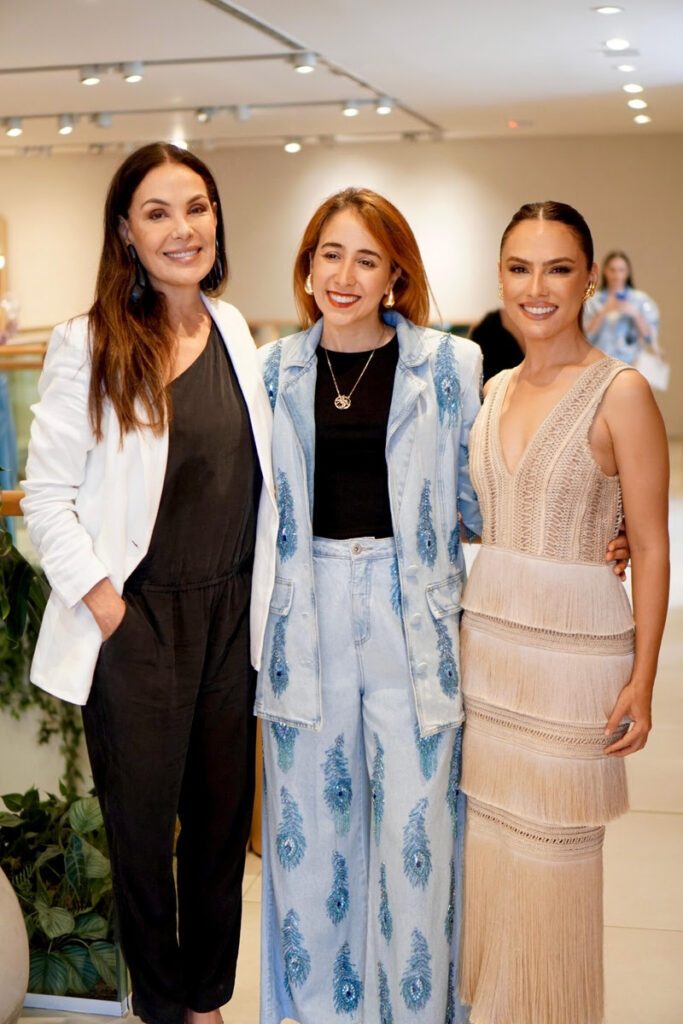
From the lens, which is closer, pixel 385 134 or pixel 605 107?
pixel 605 107

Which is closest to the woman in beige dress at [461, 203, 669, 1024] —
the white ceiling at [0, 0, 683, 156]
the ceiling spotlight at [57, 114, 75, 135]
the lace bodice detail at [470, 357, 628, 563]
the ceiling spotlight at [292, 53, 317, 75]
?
the lace bodice detail at [470, 357, 628, 563]

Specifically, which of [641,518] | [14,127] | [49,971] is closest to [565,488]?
[641,518]

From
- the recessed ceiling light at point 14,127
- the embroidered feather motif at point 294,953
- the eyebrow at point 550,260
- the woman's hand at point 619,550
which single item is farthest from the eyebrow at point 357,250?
the recessed ceiling light at point 14,127

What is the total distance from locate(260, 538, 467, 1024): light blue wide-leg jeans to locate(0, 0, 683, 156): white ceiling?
206 inches

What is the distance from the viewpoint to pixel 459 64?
9062 millimetres

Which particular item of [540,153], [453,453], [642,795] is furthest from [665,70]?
[453,453]

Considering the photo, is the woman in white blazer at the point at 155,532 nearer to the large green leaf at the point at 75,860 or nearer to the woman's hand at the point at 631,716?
the large green leaf at the point at 75,860

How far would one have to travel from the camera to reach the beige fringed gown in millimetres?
2299

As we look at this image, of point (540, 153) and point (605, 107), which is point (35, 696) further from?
point (540, 153)

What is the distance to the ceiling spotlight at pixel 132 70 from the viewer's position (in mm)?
8836

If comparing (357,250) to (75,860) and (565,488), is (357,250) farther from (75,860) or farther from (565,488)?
(75,860)

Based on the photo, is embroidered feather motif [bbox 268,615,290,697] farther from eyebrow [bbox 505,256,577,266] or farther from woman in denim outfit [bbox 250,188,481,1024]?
eyebrow [bbox 505,256,577,266]

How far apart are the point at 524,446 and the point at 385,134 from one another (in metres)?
12.0

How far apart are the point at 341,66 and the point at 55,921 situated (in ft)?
24.4
